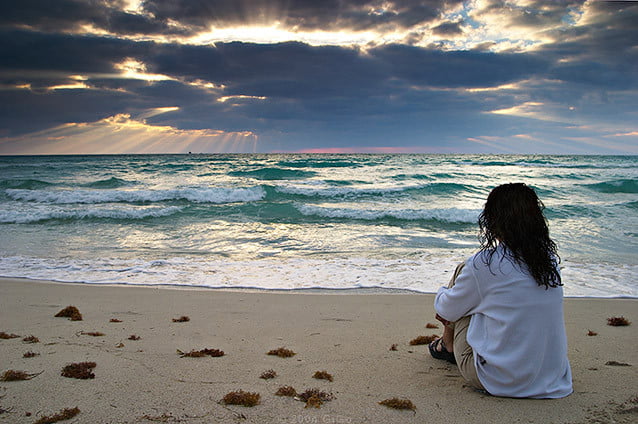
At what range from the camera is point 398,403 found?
2.61 meters

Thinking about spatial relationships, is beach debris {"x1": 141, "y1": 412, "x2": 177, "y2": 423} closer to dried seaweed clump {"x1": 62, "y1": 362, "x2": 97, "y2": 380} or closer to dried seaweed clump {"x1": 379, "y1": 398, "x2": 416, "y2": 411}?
dried seaweed clump {"x1": 62, "y1": 362, "x2": 97, "y2": 380}

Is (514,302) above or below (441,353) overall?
above

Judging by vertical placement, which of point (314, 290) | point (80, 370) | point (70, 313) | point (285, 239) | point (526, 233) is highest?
point (526, 233)

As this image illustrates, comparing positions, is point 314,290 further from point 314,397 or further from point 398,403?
point 398,403

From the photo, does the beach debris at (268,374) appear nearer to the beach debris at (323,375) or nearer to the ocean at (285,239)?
the beach debris at (323,375)

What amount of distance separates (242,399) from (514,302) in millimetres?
1760

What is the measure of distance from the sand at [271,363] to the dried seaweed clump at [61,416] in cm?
4

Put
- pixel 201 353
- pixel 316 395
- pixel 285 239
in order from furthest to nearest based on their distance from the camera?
pixel 285 239 → pixel 201 353 → pixel 316 395

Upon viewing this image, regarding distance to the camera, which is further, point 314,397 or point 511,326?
point 314,397

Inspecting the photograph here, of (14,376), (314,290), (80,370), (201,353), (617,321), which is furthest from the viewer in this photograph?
(314,290)

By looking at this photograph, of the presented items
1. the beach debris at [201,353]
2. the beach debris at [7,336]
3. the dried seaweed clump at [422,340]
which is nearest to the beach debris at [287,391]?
the beach debris at [201,353]

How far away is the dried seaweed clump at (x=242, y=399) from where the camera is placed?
8.61 feet

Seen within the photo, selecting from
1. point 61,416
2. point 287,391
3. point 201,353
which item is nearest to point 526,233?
point 287,391

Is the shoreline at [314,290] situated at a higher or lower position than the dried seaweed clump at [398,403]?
lower
